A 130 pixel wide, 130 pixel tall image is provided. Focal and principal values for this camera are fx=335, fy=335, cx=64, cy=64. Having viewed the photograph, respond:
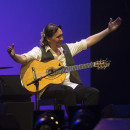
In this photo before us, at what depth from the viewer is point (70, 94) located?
143 inches

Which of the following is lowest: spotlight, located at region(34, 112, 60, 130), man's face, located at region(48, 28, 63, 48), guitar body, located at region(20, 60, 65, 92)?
spotlight, located at region(34, 112, 60, 130)

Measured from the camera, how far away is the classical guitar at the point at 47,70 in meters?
3.81

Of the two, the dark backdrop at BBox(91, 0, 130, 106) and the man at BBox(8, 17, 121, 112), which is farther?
the dark backdrop at BBox(91, 0, 130, 106)

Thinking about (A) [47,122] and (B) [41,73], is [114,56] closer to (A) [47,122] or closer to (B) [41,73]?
(B) [41,73]

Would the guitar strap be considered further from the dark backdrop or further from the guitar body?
the dark backdrop

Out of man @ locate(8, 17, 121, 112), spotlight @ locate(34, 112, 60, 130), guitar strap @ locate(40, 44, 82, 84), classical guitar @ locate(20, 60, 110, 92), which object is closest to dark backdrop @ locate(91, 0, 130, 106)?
man @ locate(8, 17, 121, 112)

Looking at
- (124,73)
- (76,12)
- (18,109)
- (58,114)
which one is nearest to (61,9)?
(76,12)

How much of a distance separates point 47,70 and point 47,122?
55.4 inches

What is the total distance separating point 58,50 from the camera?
4.09 meters

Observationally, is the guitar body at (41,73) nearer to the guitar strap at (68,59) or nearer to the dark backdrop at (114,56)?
the guitar strap at (68,59)

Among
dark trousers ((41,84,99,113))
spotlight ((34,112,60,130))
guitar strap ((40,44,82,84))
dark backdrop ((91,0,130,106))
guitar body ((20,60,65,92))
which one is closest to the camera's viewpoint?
spotlight ((34,112,60,130))

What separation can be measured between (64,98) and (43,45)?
76 cm

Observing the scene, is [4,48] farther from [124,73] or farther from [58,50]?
[124,73]

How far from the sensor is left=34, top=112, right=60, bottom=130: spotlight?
2.53 m
